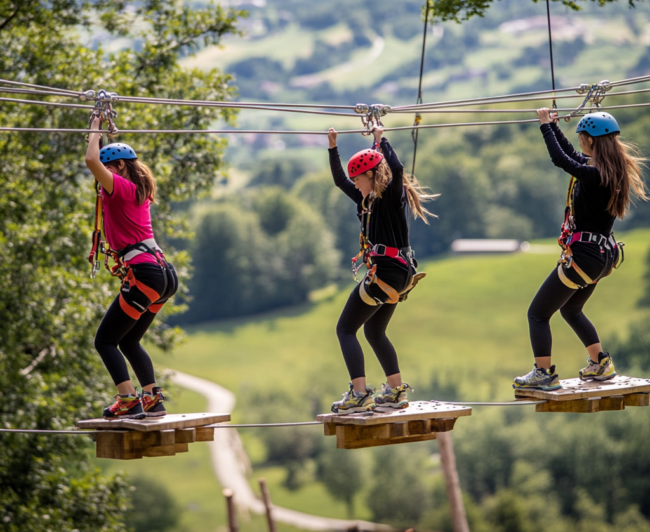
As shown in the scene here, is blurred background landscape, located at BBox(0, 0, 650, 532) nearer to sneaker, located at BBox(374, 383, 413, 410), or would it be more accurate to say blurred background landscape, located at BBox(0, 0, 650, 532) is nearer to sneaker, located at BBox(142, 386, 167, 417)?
sneaker, located at BBox(142, 386, 167, 417)

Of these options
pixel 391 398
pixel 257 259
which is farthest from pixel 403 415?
pixel 257 259

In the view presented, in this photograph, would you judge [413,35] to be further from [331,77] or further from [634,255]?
[634,255]

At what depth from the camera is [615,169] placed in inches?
222

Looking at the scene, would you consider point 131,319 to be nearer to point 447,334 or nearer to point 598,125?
point 598,125

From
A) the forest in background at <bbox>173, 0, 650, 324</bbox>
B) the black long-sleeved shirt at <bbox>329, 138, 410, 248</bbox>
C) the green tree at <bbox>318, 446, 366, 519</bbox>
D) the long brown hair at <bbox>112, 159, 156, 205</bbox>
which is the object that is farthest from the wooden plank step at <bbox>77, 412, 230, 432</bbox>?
the green tree at <bbox>318, 446, 366, 519</bbox>

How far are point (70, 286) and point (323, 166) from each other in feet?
437

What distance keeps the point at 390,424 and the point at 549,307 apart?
1417mm

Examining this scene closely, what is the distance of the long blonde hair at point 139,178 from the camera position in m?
5.35

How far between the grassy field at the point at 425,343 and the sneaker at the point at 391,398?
5943 centimetres

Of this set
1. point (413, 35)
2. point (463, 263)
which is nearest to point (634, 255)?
point (463, 263)

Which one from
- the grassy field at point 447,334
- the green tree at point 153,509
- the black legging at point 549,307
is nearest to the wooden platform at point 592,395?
the black legging at point 549,307

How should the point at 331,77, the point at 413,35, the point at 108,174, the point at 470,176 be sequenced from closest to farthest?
the point at 108,174 → the point at 470,176 → the point at 331,77 → the point at 413,35

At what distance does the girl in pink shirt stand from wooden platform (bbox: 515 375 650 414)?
270 cm

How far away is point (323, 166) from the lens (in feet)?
471
